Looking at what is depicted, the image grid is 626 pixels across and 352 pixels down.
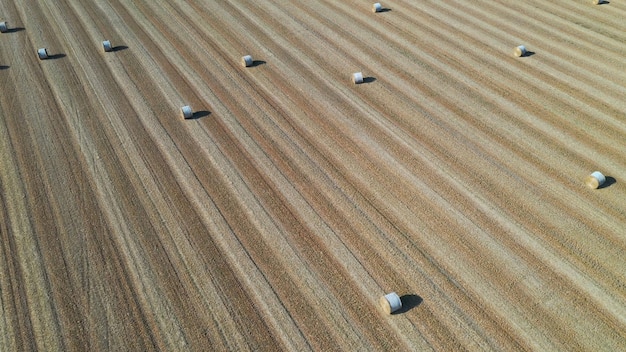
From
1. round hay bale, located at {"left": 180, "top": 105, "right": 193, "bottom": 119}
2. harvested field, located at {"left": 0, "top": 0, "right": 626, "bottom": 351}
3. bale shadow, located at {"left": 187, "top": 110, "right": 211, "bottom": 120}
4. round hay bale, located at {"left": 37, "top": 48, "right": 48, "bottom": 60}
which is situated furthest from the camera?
round hay bale, located at {"left": 37, "top": 48, "right": 48, "bottom": 60}

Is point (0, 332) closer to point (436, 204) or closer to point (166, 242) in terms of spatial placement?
A: point (166, 242)

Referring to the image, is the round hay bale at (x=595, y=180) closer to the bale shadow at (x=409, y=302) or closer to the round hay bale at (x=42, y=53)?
the bale shadow at (x=409, y=302)


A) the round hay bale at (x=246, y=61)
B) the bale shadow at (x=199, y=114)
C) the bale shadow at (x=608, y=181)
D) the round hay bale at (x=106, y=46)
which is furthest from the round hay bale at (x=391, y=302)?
the round hay bale at (x=106, y=46)

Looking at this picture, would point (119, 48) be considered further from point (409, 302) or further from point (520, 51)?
point (520, 51)

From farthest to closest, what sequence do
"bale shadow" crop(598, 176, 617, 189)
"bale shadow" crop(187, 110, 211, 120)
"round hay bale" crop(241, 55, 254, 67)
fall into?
"round hay bale" crop(241, 55, 254, 67) < "bale shadow" crop(187, 110, 211, 120) < "bale shadow" crop(598, 176, 617, 189)

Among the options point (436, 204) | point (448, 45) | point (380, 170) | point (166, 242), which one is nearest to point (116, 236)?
point (166, 242)

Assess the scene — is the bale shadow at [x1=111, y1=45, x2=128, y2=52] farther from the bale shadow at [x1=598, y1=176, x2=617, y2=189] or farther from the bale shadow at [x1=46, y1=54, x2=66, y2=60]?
the bale shadow at [x1=598, y1=176, x2=617, y2=189]

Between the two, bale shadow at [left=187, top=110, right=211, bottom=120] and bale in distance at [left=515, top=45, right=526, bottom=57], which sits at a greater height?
bale in distance at [left=515, top=45, right=526, bottom=57]

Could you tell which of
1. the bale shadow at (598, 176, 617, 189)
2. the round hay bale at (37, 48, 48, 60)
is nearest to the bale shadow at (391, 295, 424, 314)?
the bale shadow at (598, 176, 617, 189)

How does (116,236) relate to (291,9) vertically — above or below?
below
